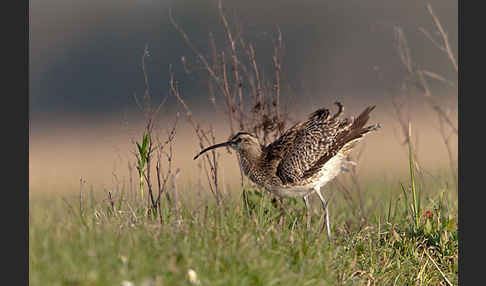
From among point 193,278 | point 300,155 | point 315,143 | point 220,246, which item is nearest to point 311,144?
point 315,143

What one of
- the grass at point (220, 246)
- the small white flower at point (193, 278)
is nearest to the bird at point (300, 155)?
A: the grass at point (220, 246)

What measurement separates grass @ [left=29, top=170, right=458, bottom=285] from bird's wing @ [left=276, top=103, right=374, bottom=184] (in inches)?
21.8

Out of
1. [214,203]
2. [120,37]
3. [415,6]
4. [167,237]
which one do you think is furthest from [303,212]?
[415,6]

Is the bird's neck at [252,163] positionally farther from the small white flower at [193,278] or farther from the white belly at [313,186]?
the small white flower at [193,278]

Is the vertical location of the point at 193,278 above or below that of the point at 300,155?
below

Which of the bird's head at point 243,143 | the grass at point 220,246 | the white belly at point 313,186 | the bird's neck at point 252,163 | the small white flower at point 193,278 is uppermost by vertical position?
the bird's head at point 243,143

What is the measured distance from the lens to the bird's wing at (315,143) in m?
8.80

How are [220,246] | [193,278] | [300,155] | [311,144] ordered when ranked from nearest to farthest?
[193,278] < [220,246] < [300,155] < [311,144]

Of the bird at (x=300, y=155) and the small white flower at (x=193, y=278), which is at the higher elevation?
Answer: the bird at (x=300, y=155)

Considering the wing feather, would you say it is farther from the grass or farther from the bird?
the grass

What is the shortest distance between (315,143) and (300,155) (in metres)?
0.30

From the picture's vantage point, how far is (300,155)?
888 centimetres

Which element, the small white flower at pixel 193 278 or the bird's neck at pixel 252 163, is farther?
the bird's neck at pixel 252 163

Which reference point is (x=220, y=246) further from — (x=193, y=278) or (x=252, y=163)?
(x=252, y=163)
